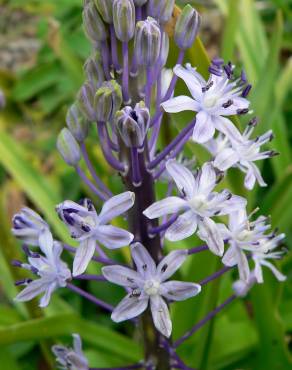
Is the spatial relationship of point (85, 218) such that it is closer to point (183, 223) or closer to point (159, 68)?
point (183, 223)

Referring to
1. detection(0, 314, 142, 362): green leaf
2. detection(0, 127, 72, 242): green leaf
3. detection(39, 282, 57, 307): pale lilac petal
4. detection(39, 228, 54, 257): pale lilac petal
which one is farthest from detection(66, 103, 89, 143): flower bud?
detection(0, 127, 72, 242): green leaf

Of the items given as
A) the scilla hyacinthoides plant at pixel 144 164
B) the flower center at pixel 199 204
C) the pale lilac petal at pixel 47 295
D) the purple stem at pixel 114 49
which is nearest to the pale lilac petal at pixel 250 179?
the scilla hyacinthoides plant at pixel 144 164

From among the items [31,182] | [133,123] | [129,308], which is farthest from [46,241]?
[31,182]

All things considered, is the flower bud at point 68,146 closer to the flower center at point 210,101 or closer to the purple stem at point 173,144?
the purple stem at point 173,144

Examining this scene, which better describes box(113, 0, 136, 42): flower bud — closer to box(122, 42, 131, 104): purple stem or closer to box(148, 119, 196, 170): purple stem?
box(122, 42, 131, 104): purple stem

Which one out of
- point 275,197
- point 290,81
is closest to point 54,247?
point 275,197
